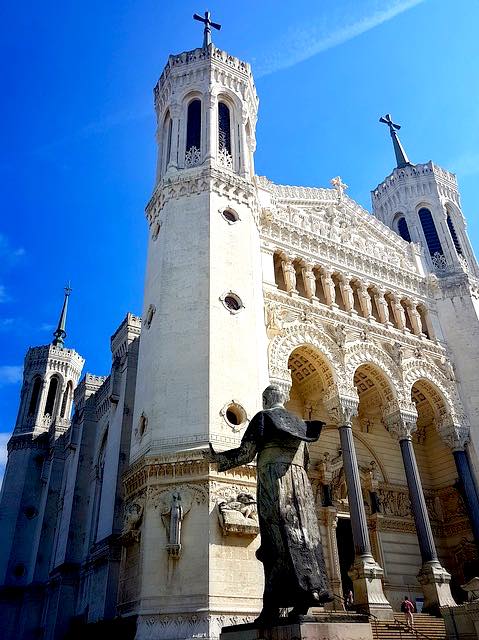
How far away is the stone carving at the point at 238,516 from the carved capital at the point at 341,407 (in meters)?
5.75

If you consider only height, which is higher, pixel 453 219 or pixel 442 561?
pixel 453 219

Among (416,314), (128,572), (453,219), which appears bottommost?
(128,572)

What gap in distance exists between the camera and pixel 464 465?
813 inches

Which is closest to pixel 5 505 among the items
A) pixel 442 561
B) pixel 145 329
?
pixel 145 329

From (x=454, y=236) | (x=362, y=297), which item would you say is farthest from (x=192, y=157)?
(x=454, y=236)

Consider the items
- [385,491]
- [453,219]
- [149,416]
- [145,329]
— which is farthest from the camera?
[453,219]

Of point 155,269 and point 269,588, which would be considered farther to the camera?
point 155,269

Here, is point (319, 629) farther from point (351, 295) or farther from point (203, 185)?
point (351, 295)

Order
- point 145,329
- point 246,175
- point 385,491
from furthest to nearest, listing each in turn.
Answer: point 385,491 → point 246,175 → point 145,329

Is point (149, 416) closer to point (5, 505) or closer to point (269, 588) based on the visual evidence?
point (269, 588)

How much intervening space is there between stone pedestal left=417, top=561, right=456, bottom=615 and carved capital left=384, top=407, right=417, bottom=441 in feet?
14.6

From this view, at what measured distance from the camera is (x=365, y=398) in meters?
22.8

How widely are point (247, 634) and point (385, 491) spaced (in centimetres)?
1671

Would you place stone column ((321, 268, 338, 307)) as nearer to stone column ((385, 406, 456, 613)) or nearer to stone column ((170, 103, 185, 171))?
stone column ((385, 406, 456, 613))
